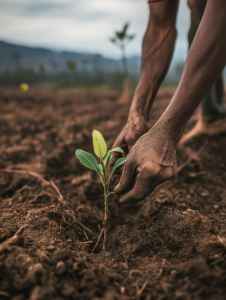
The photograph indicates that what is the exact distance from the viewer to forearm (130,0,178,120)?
46.9 inches

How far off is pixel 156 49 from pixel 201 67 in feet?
1.70

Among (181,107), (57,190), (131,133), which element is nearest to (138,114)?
→ (131,133)

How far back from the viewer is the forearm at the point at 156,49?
1.19 meters

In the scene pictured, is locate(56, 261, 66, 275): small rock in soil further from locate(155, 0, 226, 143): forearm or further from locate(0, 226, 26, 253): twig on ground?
locate(155, 0, 226, 143): forearm

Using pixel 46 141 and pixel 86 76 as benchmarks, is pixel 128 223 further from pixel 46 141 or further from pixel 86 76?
pixel 86 76

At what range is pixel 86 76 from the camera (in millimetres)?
8508

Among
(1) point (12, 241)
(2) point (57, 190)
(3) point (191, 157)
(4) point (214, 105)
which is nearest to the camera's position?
(1) point (12, 241)

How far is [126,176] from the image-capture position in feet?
2.76

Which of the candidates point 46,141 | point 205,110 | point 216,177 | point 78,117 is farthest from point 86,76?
point 216,177

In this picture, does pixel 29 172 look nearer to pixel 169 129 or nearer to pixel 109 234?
pixel 109 234

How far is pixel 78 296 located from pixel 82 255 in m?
0.21

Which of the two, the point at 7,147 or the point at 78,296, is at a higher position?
the point at 78,296

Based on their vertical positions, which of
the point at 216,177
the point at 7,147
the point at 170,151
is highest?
the point at 170,151

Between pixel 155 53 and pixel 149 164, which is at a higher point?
pixel 155 53
